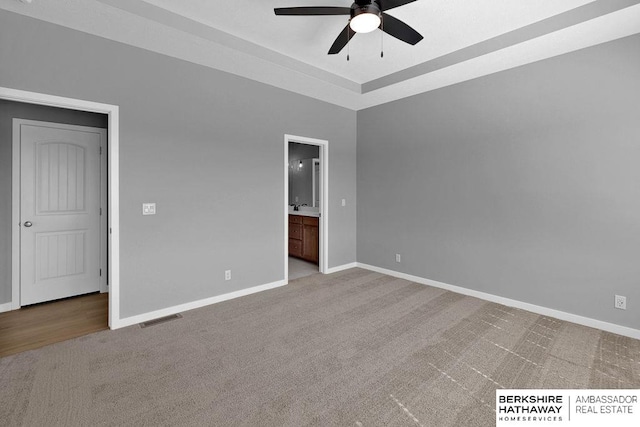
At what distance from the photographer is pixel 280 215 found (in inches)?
162

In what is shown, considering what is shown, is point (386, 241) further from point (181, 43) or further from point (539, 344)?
point (181, 43)

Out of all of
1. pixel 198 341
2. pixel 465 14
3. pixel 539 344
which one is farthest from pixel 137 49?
pixel 539 344

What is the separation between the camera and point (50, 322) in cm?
298

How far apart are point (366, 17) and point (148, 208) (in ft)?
8.76

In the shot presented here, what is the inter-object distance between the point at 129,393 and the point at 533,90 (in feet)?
14.9

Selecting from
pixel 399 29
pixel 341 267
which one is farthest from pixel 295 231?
pixel 399 29

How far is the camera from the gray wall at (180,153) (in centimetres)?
257

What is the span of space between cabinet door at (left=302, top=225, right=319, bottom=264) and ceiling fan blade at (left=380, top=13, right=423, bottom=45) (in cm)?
329

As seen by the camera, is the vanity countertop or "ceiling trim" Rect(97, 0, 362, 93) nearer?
"ceiling trim" Rect(97, 0, 362, 93)

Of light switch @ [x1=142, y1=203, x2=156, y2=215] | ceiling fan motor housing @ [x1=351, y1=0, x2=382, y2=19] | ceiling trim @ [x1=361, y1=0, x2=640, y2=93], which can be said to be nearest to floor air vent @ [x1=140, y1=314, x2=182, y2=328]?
light switch @ [x1=142, y1=203, x2=156, y2=215]

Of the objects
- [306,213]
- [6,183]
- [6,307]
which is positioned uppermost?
[6,183]

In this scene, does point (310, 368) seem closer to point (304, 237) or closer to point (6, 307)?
point (304, 237)

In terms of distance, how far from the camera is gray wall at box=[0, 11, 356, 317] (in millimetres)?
2566

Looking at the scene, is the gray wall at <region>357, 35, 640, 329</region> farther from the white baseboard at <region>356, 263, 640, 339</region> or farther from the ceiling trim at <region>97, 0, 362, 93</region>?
the ceiling trim at <region>97, 0, 362, 93</region>
